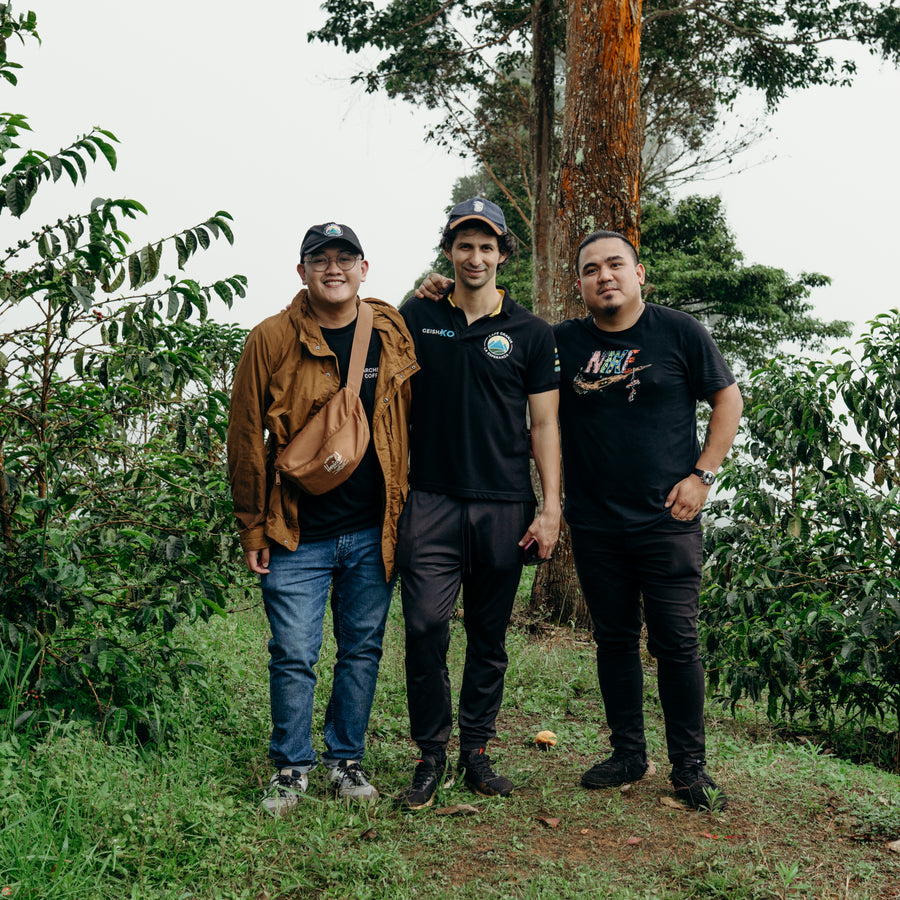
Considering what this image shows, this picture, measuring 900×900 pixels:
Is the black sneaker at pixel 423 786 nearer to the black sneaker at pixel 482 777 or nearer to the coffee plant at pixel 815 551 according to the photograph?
the black sneaker at pixel 482 777

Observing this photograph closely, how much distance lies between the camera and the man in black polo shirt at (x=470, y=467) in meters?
3.49

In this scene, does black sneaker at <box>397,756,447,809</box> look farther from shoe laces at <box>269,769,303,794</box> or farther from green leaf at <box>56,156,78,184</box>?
green leaf at <box>56,156,78,184</box>

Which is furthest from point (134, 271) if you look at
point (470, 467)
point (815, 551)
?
point (815, 551)

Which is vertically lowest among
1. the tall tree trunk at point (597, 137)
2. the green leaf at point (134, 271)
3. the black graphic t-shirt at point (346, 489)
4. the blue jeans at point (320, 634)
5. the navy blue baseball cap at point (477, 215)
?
the blue jeans at point (320, 634)

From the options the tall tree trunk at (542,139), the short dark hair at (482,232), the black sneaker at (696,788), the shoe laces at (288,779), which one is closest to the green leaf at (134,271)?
the short dark hair at (482,232)

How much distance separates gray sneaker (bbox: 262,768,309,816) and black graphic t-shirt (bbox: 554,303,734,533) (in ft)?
5.05

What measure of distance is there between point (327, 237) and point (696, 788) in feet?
8.67

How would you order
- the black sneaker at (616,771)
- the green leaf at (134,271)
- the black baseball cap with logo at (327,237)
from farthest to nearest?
the black sneaker at (616,771), the black baseball cap with logo at (327,237), the green leaf at (134,271)

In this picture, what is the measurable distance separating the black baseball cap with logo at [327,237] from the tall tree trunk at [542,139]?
9.67m

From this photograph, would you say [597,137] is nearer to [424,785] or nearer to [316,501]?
[316,501]

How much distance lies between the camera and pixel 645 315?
145 inches

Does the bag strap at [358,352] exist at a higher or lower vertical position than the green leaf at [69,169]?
lower

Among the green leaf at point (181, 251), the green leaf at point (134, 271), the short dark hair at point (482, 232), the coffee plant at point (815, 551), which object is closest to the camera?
the green leaf at point (134, 271)

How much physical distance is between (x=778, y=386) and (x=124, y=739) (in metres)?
3.77
